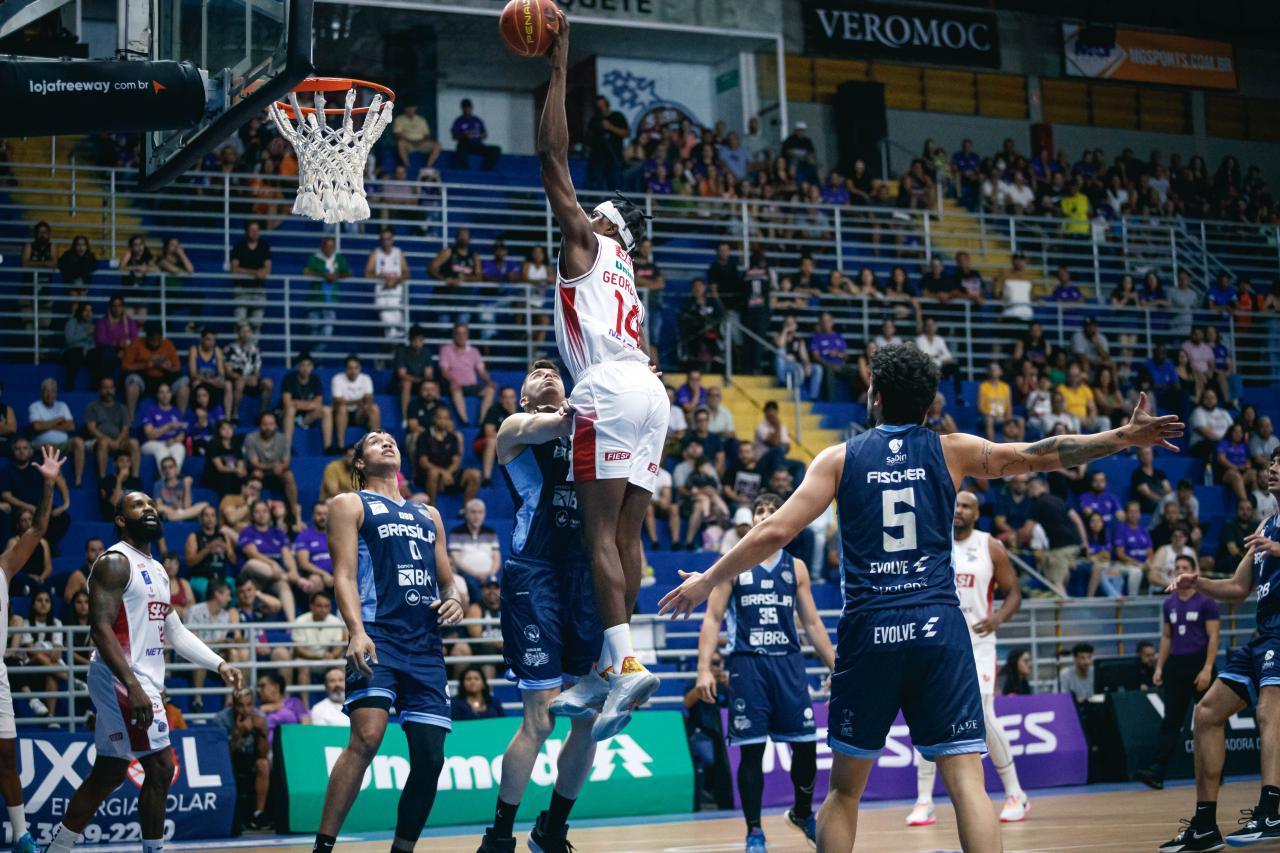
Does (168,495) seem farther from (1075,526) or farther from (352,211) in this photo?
(1075,526)

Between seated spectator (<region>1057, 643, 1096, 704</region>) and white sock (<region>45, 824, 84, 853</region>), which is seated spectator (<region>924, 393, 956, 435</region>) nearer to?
seated spectator (<region>1057, 643, 1096, 704</region>)

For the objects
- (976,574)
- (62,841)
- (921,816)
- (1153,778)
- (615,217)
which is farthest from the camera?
(1153,778)

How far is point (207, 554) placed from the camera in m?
15.0

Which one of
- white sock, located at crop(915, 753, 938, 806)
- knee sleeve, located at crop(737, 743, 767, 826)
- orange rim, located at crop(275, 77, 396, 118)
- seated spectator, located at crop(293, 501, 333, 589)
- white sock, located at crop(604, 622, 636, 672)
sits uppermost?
orange rim, located at crop(275, 77, 396, 118)

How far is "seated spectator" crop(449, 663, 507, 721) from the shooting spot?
13945mm

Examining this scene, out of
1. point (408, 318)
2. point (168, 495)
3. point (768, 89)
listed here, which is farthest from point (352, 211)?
point (768, 89)

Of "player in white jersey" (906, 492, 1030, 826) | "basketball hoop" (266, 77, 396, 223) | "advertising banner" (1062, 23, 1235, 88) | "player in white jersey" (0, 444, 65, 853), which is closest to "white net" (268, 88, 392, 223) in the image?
"basketball hoop" (266, 77, 396, 223)

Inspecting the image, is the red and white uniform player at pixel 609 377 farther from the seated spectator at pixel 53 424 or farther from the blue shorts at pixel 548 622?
the seated spectator at pixel 53 424

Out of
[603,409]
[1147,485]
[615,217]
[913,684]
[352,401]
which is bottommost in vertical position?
[913,684]

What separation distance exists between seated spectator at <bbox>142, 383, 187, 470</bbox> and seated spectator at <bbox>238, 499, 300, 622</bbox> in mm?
1444

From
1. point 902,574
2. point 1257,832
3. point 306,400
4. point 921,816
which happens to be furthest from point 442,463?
point 902,574

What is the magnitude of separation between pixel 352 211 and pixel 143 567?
315 centimetres

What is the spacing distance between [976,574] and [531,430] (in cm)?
619

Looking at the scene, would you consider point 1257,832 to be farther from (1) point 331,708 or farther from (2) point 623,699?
(1) point 331,708
